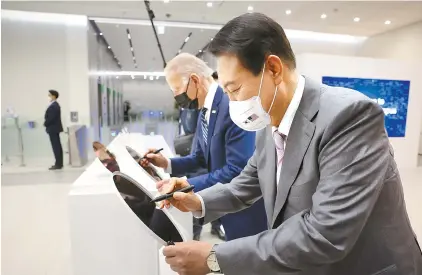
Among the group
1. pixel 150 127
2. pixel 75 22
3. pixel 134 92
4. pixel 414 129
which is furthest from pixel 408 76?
pixel 134 92

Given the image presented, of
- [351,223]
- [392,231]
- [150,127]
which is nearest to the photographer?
[351,223]

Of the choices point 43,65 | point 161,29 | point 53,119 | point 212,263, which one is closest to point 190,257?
point 212,263

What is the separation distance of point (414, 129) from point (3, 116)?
862 cm

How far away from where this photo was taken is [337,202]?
63 cm

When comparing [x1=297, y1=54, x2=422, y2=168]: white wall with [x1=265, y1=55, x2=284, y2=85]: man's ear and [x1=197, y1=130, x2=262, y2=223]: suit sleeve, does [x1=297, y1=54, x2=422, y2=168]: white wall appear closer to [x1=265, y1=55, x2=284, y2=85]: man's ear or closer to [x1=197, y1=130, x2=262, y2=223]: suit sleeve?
[x1=197, y1=130, x2=262, y2=223]: suit sleeve

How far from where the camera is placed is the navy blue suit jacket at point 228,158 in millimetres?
1408

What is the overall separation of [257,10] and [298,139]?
621cm

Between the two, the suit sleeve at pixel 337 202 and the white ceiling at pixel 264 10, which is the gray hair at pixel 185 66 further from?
the white ceiling at pixel 264 10

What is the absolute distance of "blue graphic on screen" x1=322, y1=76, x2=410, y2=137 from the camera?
19.8 feet

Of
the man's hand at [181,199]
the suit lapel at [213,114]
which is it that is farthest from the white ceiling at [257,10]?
the man's hand at [181,199]

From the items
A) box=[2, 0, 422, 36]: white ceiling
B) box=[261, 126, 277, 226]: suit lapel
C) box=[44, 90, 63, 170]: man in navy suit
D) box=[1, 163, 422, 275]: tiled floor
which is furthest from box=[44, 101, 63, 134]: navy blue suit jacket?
box=[261, 126, 277, 226]: suit lapel

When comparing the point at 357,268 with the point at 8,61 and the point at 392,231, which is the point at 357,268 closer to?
the point at 392,231

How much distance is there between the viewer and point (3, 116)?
6805 millimetres

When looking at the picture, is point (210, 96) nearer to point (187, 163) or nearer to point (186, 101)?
point (186, 101)
